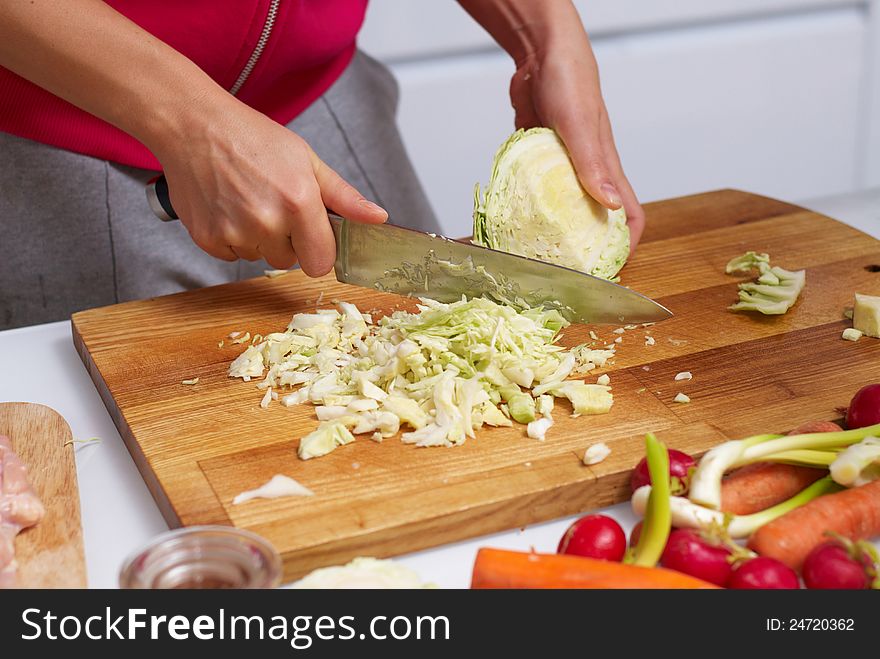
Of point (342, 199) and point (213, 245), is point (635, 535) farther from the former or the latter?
point (213, 245)

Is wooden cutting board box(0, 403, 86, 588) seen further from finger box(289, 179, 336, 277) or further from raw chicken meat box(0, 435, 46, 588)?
finger box(289, 179, 336, 277)

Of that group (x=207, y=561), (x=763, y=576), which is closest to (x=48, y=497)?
(x=207, y=561)

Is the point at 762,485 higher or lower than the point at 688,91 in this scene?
higher

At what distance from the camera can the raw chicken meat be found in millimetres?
1300

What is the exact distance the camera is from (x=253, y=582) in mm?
1145

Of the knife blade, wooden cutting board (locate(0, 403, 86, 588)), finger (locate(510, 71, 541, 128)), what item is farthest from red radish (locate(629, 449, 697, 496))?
finger (locate(510, 71, 541, 128))

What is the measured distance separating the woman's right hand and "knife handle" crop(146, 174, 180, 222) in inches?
2.7

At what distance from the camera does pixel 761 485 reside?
1391 millimetres

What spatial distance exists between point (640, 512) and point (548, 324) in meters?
0.60

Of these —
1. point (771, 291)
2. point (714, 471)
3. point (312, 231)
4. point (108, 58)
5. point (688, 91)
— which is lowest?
point (688, 91)

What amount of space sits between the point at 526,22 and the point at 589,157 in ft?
1.41

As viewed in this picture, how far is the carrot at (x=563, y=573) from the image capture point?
1171 millimetres
